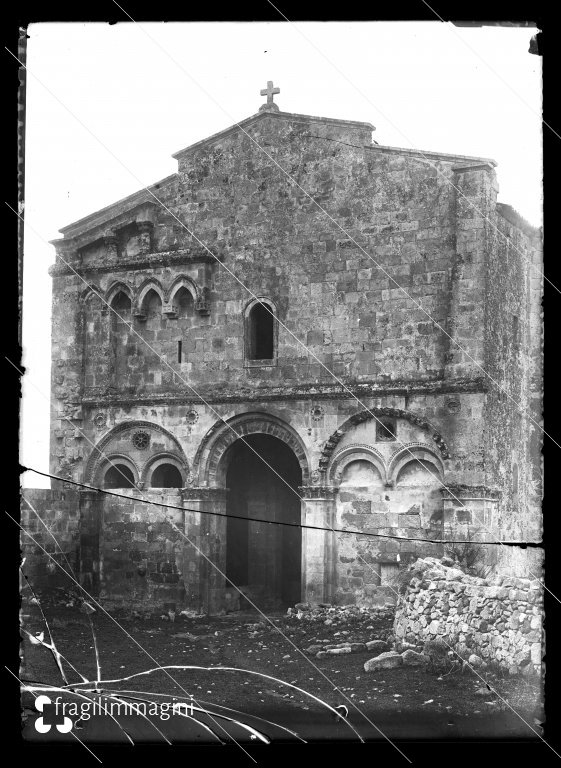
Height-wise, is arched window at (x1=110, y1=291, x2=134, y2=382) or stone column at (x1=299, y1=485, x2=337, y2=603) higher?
arched window at (x1=110, y1=291, x2=134, y2=382)

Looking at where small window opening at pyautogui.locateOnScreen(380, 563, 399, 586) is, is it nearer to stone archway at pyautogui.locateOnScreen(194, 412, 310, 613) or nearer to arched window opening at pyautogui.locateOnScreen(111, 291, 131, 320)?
stone archway at pyautogui.locateOnScreen(194, 412, 310, 613)

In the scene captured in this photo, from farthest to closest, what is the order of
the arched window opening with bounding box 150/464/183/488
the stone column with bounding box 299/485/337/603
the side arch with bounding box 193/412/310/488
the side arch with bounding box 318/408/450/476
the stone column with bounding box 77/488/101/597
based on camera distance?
the arched window opening with bounding box 150/464/183/488, the side arch with bounding box 193/412/310/488, the stone column with bounding box 77/488/101/597, the stone column with bounding box 299/485/337/603, the side arch with bounding box 318/408/450/476

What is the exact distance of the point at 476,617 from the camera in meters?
15.5

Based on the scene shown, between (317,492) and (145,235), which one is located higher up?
(145,235)

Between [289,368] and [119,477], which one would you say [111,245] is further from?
[119,477]

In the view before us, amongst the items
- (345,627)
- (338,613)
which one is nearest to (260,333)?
(338,613)

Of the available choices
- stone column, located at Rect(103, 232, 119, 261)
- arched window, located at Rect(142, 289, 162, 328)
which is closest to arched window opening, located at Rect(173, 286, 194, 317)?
arched window, located at Rect(142, 289, 162, 328)

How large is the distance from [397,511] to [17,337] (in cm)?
612

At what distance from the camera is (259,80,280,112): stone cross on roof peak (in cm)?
1661

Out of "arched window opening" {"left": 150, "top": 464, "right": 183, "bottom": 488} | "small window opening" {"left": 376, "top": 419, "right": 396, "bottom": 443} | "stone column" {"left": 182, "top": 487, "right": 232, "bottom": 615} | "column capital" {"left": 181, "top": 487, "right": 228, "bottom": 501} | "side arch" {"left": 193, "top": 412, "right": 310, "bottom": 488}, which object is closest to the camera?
"small window opening" {"left": 376, "top": 419, "right": 396, "bottom": 443}

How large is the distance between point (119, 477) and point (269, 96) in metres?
6.56

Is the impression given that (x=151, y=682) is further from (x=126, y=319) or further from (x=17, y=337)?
(x=126, y=319)

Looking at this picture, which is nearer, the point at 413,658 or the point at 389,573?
the point at 413,658

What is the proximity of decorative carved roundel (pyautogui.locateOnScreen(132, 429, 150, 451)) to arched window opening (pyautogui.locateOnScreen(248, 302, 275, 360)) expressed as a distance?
2225 millimetres
